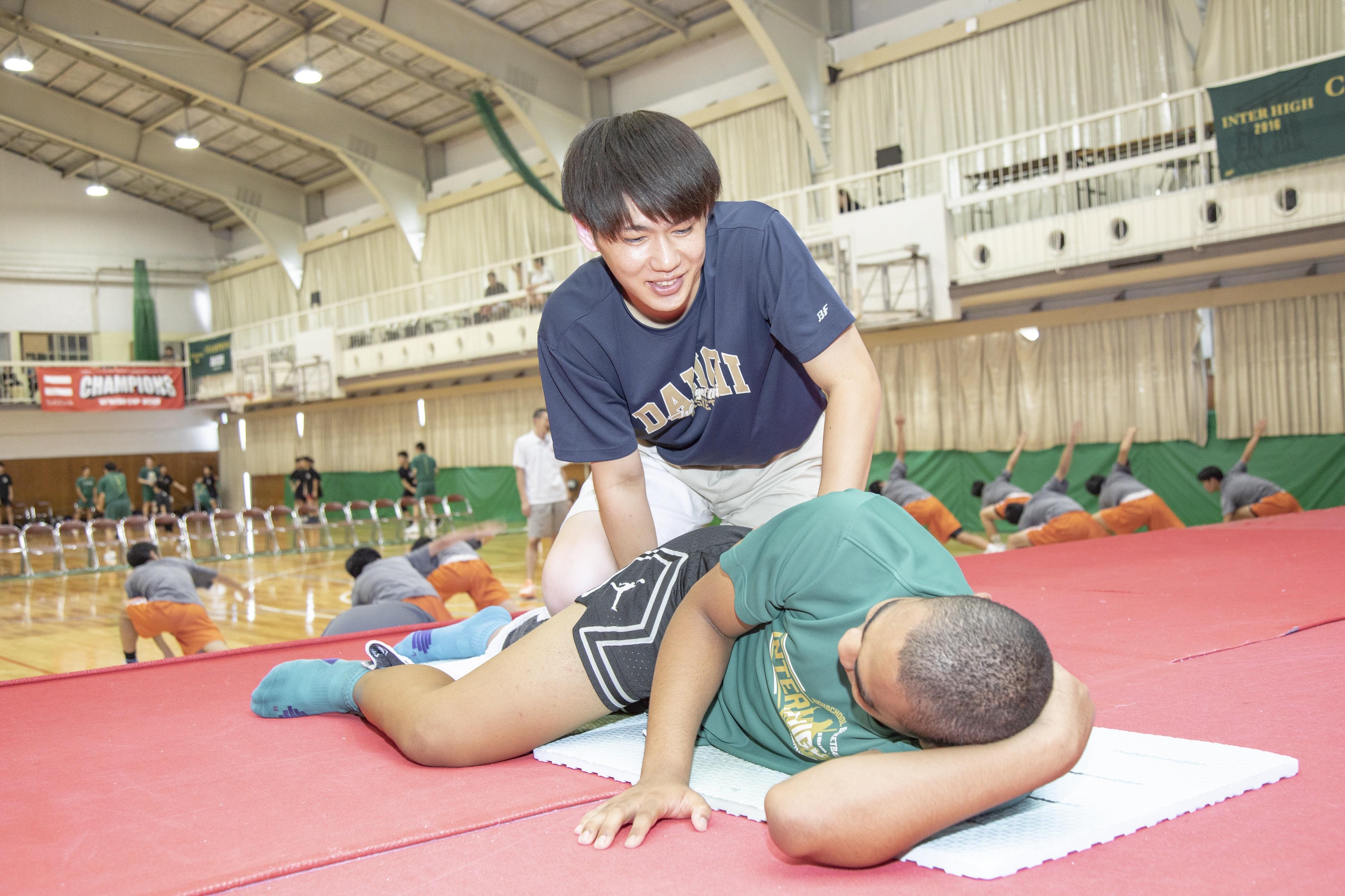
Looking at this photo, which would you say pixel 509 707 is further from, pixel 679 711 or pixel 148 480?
pixel 148 480

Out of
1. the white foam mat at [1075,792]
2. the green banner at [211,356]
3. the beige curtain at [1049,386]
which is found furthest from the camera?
the green banner at [211,356]

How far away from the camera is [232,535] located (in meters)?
14.6

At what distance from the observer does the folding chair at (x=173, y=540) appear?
12230 mm

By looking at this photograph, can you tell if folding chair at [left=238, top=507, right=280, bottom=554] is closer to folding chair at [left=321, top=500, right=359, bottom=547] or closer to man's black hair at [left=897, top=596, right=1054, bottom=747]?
folding chair at [left=321, top=500, right=359, bottom=547]

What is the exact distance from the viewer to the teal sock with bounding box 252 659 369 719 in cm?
233

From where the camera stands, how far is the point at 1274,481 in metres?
9.56

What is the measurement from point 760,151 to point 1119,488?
7.81m

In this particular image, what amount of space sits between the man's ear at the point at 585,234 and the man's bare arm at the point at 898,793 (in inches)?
38.1

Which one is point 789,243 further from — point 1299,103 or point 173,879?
point 1299,103

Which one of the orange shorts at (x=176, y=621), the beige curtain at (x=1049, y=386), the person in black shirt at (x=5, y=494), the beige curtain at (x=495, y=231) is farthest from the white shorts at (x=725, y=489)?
the person in black shirt at (x=5, y=494)

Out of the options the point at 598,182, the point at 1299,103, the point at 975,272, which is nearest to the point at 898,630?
the point at 598,182

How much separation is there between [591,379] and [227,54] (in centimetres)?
1591

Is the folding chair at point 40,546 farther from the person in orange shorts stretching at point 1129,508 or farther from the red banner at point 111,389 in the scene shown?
the person in orange shorts stretching at point 1129,508

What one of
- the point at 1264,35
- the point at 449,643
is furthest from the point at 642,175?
the point at 1264,35
